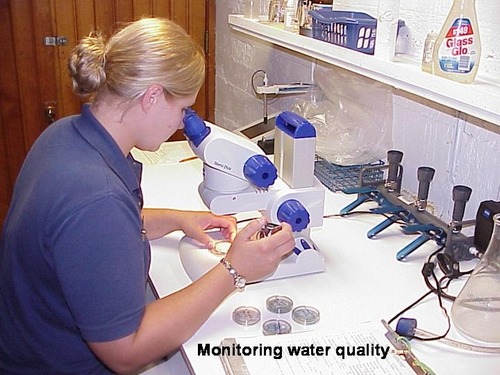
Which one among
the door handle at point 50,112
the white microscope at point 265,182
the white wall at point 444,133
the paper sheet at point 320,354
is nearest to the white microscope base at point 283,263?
the white microscope at point 265,182

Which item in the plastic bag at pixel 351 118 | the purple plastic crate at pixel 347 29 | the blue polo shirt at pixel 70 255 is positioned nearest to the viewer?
the blue polo shirt at pixel 70 255

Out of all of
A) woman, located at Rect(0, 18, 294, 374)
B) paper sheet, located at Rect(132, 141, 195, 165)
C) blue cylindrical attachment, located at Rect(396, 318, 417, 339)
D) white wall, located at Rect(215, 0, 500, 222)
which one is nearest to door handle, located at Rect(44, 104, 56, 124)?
paper sheet, located at Rect(132, 141, 195, 165)

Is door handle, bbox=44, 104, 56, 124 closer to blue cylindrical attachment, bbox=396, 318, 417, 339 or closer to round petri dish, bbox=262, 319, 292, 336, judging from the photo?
round petri dish, bbox=262, 319, 292, 336

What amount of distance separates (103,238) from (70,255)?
6cm

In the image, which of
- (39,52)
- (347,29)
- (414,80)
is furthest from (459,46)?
(39,52)

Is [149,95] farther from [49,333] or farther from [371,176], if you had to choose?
[371,176]

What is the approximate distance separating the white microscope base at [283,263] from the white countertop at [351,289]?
0.02 metres

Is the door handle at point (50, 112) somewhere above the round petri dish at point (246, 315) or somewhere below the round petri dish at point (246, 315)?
above

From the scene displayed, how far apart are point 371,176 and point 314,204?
0.46m

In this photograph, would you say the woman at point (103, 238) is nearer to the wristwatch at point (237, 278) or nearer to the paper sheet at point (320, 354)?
the wristwatch at point (237, 278)

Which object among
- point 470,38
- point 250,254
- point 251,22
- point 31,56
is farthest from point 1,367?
point 31,56

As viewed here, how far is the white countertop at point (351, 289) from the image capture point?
98 centimetres

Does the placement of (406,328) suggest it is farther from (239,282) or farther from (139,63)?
(139,63)

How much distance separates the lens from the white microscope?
1.12 meters
